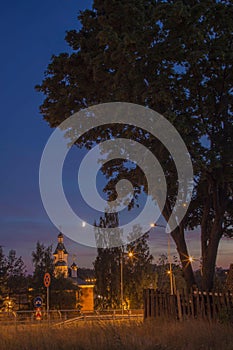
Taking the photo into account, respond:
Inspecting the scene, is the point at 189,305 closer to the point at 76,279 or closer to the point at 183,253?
the point at 183,253

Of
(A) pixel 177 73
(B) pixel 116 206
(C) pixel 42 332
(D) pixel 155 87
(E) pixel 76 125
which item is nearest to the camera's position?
(C) pixel 42 332

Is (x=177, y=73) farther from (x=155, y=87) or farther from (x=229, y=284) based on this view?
(x=229, y=284)

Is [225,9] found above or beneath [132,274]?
above

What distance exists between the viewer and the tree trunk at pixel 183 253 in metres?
20.0

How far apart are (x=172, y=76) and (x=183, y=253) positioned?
7609 millimetres

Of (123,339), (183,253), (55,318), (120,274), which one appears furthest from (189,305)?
(120,274)

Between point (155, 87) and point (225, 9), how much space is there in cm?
428

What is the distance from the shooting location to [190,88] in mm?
18578

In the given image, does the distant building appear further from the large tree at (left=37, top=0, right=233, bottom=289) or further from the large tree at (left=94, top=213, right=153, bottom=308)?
the large tree at (left=37, top=0, right=233, bottom=289)

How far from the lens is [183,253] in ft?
65.9

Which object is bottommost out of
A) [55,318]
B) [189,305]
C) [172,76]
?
[55,318]

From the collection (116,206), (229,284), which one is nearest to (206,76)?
(116,206)

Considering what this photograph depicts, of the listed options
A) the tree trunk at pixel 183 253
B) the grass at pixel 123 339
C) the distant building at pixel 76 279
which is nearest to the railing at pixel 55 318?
the grass at pixel 123 339

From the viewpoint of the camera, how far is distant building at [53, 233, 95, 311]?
183 feet
